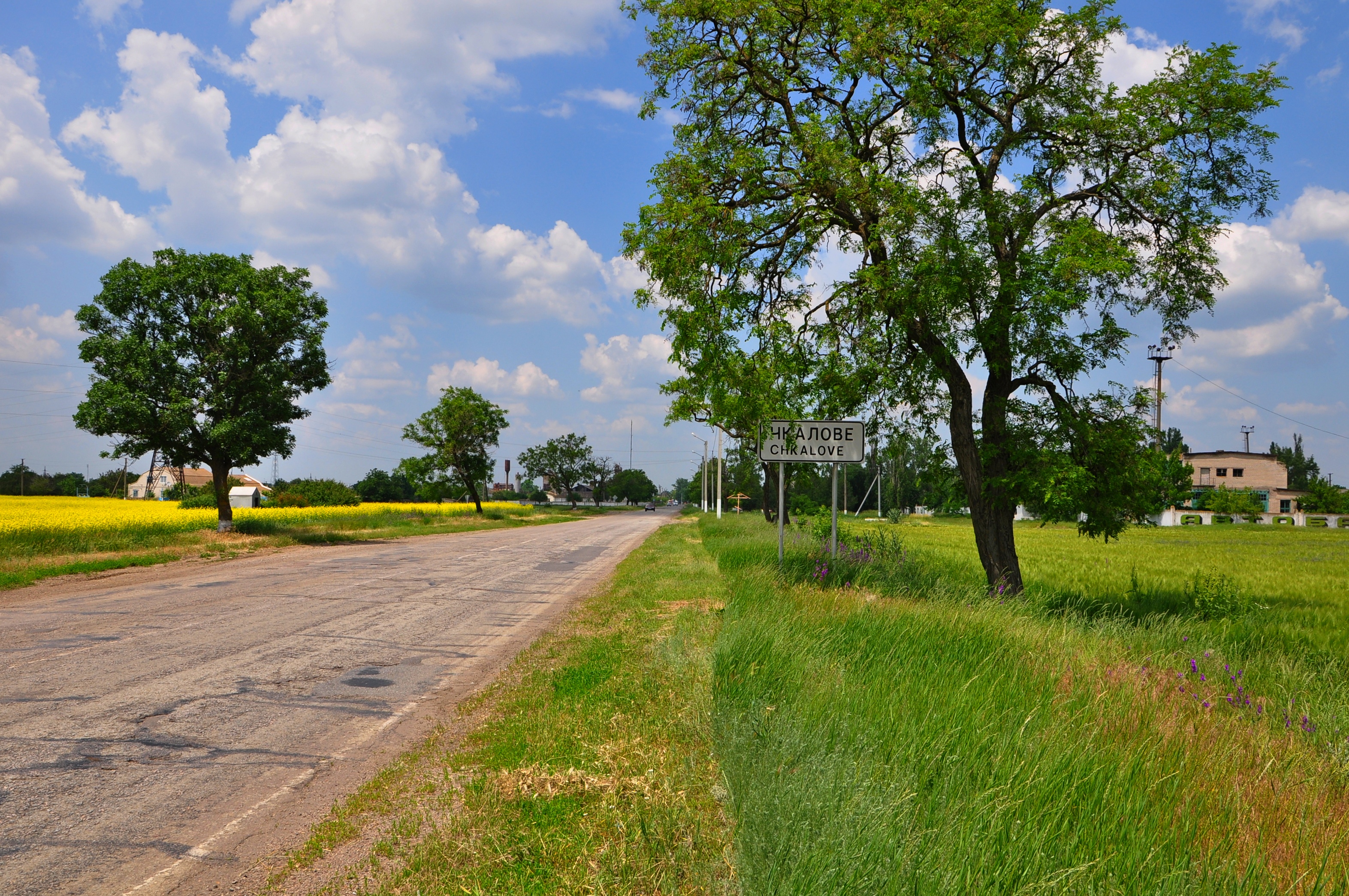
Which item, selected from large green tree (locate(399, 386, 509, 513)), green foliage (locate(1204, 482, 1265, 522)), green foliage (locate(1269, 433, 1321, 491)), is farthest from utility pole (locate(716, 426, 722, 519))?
green foliage (locate(1269, 433, 1321, 491))

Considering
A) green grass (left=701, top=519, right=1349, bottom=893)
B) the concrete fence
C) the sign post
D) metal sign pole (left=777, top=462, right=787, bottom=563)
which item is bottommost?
the concrete fence

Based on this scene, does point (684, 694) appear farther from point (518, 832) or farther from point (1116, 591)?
point (1116, 591)

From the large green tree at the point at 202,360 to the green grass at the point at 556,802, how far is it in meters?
22.9

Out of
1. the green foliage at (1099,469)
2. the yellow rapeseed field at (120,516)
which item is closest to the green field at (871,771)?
the green foliage at (1099,469)

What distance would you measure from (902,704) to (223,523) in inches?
1094

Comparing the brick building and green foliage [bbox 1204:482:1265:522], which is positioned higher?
the brick building

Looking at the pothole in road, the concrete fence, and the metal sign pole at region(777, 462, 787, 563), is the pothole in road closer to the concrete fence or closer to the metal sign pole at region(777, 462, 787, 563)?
the metal sign pole at region(777, 462, 787, 563)

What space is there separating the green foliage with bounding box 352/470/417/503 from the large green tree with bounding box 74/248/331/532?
9118cm

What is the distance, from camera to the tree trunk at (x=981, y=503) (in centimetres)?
1280

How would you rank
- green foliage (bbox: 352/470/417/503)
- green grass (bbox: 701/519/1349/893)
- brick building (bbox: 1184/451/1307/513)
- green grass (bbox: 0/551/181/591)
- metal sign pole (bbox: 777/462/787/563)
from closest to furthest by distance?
1. green grass (bbox: 701/519/1349/893)
2. metal sign pole (bbox: 777/462/787/563)
3. green grass (bbox: 0/551/181/591)
4. brick building (bbox: 1184/451/1307/513)
5. green foliage (bbox: 352/470/417/503)

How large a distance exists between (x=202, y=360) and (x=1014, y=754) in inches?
1136

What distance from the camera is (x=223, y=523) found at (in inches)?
1041

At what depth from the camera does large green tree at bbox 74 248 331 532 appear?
24.2 meters

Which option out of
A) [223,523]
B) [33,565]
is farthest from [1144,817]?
[223,523]
